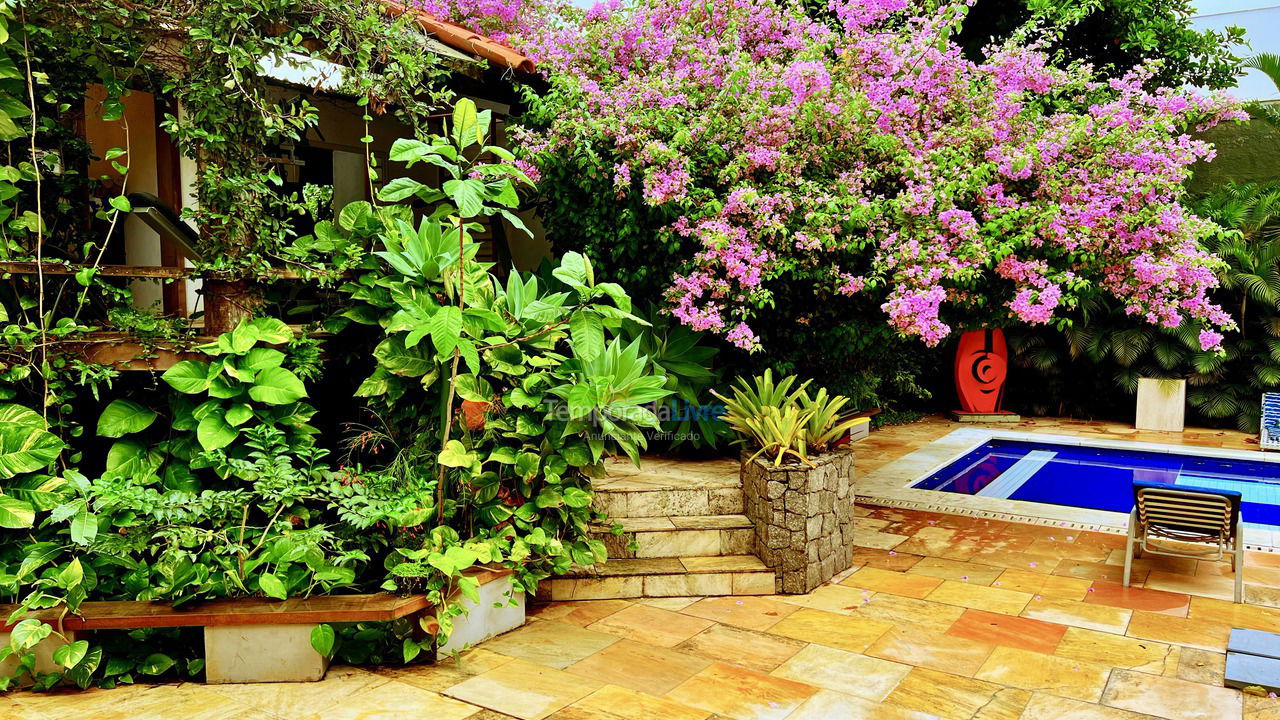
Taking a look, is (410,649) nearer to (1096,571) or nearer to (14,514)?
(14,514)

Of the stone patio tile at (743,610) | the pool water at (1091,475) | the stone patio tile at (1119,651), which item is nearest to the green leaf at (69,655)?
the stone patio tile at (743,610)

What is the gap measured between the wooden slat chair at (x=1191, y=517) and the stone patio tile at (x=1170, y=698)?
58.4 inches

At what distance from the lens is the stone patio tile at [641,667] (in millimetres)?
4027

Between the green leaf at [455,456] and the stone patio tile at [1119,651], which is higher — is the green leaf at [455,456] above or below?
above

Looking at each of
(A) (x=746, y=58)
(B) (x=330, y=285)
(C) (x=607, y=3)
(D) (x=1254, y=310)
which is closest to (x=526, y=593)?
(B) (x=330, y=285)

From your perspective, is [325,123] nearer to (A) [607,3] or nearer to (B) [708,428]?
(A) [607,3]

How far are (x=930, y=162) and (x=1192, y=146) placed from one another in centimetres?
199

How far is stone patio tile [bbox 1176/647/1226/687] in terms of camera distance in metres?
4.10

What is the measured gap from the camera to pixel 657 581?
5207 mm

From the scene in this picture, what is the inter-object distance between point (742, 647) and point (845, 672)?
1.79 ft

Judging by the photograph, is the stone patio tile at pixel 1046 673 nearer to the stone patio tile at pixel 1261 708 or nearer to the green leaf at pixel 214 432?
the stone patio tile at pixel 1261 708

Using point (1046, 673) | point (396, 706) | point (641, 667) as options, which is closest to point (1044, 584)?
point (1046, 673)

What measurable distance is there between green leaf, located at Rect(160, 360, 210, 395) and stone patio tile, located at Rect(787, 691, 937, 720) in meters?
3.06

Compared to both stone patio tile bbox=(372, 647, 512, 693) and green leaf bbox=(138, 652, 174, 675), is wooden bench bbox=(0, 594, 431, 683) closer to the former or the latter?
green leaf bbox=(138, 652, 174, 675)
